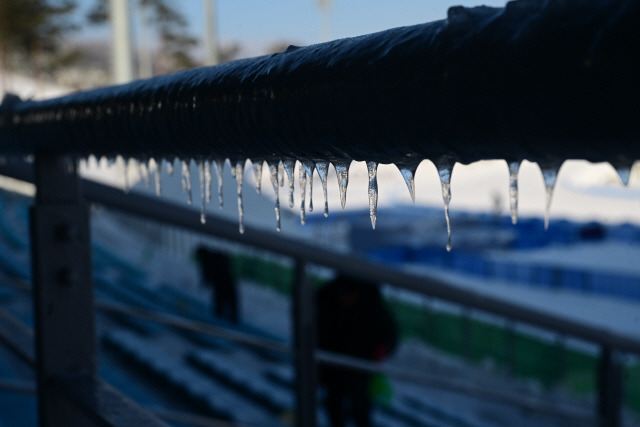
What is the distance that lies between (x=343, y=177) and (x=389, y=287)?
52 centimetres

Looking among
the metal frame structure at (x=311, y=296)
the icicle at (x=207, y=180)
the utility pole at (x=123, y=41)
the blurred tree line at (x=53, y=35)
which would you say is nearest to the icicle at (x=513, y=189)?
the icicle at (x=207, y=180)

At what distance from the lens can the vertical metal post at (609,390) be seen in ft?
2.90

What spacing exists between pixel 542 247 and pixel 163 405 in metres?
6.04

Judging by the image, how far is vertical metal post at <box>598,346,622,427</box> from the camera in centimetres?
88

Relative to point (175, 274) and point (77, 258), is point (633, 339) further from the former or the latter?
point (175, 274)

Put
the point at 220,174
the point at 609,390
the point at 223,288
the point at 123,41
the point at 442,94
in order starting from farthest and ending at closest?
the point at 123,41, the point at 223,288, the point at 609,390, the point at 220,174, the point at 442,94

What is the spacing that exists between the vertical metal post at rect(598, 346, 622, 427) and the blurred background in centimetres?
2

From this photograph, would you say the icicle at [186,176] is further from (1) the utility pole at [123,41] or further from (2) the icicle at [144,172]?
(1) the utility pole at [123,41]

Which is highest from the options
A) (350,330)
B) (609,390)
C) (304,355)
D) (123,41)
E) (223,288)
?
(123,41)

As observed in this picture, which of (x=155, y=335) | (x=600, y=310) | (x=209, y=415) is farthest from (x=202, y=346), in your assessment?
(x=600, y=310)

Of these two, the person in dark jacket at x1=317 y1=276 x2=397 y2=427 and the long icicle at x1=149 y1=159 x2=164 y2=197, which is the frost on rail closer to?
the long icicle at x1=149 y1=159 x2=164 y2=197

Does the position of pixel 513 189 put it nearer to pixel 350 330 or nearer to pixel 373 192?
pixel 373 192

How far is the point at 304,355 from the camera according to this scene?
67 cm

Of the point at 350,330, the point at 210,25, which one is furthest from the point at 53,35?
the point at 350,330
